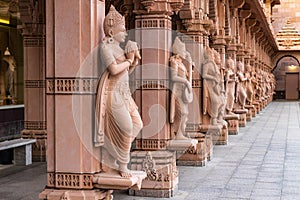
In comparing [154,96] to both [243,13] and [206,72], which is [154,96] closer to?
[206,72]

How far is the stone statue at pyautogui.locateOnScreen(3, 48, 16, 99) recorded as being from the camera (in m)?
15.0

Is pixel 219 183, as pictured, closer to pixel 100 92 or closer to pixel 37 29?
pixel 100 92

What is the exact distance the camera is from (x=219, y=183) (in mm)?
8656

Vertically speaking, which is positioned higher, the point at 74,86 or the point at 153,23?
the point at 153,23

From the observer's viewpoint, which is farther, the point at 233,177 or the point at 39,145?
the point at 39,145

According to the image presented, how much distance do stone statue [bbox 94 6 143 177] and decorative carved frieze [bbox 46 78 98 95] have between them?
0.07 meters

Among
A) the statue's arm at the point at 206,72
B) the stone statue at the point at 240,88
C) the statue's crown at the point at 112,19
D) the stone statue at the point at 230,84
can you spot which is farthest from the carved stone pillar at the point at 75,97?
the stone statue at the point at 240,88

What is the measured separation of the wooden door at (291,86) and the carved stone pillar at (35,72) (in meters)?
41.1

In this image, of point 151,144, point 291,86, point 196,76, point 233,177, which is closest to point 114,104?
point 151,144

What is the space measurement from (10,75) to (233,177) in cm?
815

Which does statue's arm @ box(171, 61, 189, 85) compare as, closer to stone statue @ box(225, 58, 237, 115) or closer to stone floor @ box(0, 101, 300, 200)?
stone floor @ box(0, 101, 300, 200)

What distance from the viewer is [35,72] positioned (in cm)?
1113

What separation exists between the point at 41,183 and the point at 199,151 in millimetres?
3071

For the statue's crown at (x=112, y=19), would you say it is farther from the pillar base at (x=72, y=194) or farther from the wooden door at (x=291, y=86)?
the wooden door at (x=291, y=86)
